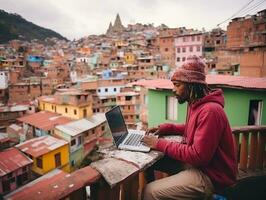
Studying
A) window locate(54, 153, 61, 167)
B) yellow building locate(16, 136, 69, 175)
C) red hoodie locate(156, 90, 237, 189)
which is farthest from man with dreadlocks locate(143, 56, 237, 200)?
window locate(54, 153, 61, 167)

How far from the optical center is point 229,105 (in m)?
8.98

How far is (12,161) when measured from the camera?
18.5 m

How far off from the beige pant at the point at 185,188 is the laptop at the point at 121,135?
17.7 inches

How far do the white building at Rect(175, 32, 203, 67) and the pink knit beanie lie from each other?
50.7 m

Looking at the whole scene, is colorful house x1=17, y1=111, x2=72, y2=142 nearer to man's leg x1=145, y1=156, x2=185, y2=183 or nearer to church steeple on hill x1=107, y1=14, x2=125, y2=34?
man's leg x1=145, y1=156, x2=185, y2=183

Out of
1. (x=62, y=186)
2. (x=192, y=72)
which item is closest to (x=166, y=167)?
(x=192, y=72)

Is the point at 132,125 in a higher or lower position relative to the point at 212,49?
lower

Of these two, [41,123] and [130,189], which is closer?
[130,189]

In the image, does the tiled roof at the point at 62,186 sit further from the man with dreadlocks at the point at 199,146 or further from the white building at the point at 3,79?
the white building at the point at 3,79

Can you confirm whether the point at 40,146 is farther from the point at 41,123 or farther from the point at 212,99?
the point at 212,99

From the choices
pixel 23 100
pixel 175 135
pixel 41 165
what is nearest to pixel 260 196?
pixel 175 135

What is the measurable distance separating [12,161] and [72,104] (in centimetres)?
1171

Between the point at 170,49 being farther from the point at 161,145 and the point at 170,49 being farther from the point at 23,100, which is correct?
the point at 161,145

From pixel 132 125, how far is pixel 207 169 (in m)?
32.5
